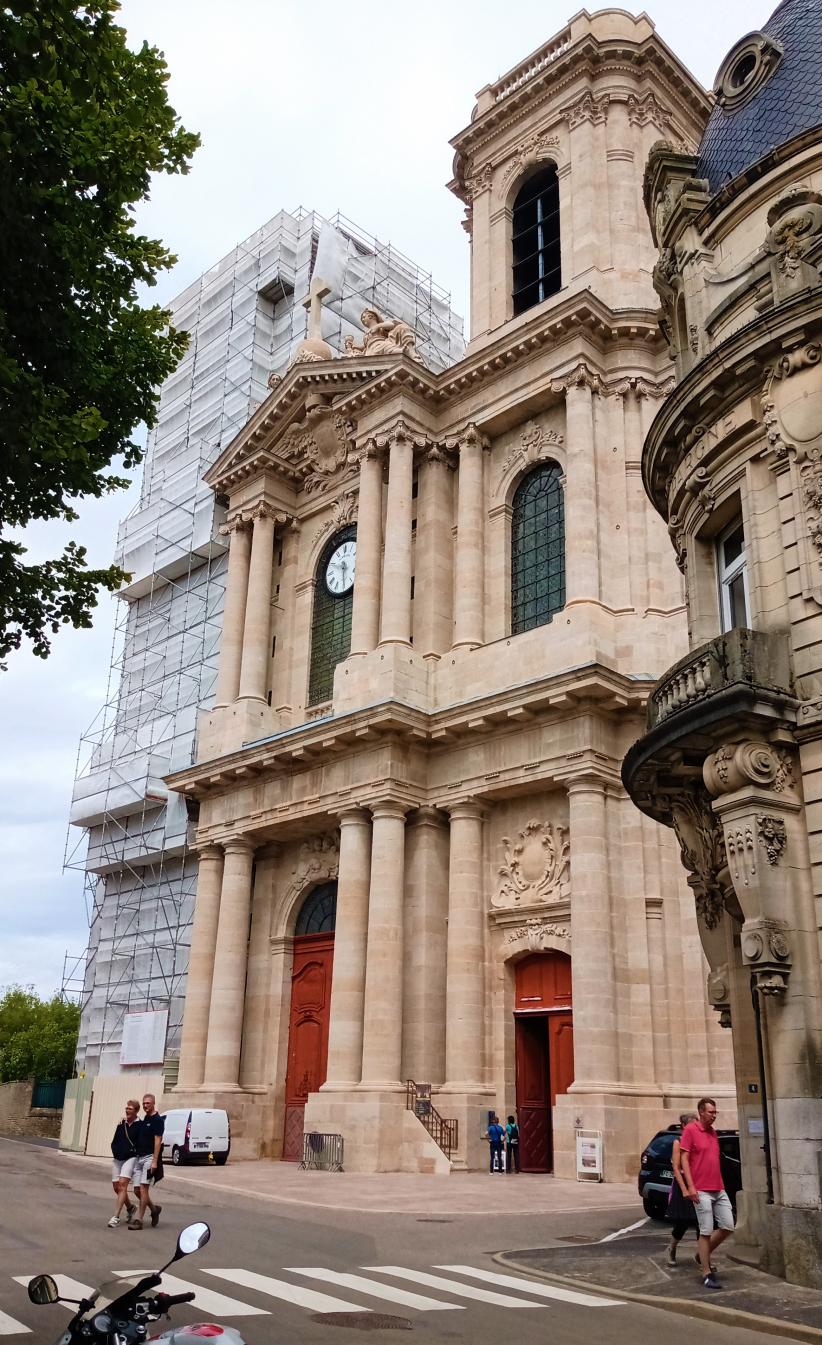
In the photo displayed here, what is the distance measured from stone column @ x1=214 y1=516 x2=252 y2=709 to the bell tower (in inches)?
393

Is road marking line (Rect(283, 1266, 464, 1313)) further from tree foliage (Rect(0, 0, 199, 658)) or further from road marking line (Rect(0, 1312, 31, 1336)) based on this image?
tree foliage (Rect(0, 0, 199, 658))

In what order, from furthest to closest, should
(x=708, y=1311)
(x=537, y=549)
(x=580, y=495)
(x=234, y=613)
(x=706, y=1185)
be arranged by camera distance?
1. (x=234, y=613)
2. (x=537, y=549)
3. (x=580, y=495)
4. (x=706, y=1185)
5. (x=708, y=1311)

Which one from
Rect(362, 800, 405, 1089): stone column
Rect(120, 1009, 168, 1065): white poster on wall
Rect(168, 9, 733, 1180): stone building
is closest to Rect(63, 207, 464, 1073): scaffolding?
Rect(120, 1009, 168, 1065): white poster on wall

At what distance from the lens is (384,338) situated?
37.7 metres

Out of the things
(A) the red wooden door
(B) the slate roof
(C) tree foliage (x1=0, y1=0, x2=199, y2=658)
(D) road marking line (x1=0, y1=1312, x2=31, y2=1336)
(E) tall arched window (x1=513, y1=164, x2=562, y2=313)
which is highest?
(E) tall arched window (x1=513, y1=164, x2=562, y2=313)

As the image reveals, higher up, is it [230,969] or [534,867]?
[534,867]

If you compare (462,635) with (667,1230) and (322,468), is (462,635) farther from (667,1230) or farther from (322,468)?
(667,1230)

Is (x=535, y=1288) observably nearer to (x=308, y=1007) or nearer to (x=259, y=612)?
(x=308, y=1007)

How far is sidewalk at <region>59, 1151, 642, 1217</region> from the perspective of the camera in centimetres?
1895

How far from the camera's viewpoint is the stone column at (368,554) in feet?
107

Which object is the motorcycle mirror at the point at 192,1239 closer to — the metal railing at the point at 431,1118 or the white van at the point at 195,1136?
the metal railing at the point at 431,1118

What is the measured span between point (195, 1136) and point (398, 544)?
1606cm

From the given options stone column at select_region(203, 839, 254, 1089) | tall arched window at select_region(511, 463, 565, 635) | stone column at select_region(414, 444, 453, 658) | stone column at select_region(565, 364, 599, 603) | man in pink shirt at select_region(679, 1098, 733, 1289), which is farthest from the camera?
stone column at select_region(414, 444, 453, 658)

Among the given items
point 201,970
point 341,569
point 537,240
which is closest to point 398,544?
point 341,569
